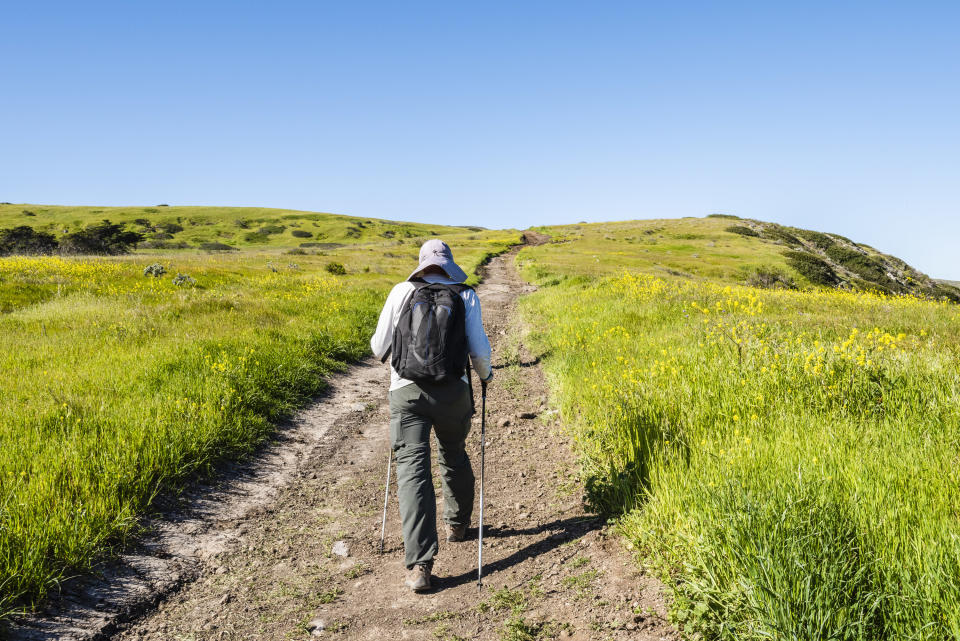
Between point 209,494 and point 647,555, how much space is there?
4.83m

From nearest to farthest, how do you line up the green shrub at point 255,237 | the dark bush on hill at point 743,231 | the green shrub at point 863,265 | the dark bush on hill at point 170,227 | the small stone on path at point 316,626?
the small stone on path at point 316,626 < the green shrub at point 863,265 < the dark bush on hill at point 743,231 < the green shrub at point 255,237 < the dark bush on hill at point 170,227

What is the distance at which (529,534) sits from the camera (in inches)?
203

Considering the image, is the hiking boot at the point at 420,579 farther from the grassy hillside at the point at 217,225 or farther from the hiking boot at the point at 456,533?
the grassy hillside at the point at 217,225

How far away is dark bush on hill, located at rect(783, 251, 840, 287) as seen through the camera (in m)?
43.1

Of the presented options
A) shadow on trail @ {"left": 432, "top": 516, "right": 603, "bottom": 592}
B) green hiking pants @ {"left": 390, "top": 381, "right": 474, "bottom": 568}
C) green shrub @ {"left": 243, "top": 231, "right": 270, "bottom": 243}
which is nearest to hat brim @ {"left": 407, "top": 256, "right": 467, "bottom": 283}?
green hiking pants @ {"left": 390, "top": 381, "right": 474, "bottom": 568}

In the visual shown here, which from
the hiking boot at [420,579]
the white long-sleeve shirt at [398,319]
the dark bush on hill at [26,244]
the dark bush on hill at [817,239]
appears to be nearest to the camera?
the hiking boot at [420,579]

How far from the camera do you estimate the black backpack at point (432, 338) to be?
14.7 feet

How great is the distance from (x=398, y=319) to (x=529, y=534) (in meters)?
2.55

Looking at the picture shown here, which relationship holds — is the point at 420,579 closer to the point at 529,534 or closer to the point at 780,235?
the point at 529,534

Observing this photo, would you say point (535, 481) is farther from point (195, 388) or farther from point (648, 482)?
point (195, 388)

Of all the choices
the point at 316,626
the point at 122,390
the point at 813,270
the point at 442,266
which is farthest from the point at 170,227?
the point at 316,626

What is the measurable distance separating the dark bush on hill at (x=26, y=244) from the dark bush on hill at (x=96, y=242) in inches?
62.6

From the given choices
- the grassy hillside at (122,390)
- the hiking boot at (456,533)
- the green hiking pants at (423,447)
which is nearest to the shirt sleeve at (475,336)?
the green hiking pants at (423,447)

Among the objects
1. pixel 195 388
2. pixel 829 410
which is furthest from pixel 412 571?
pixel 195 388
